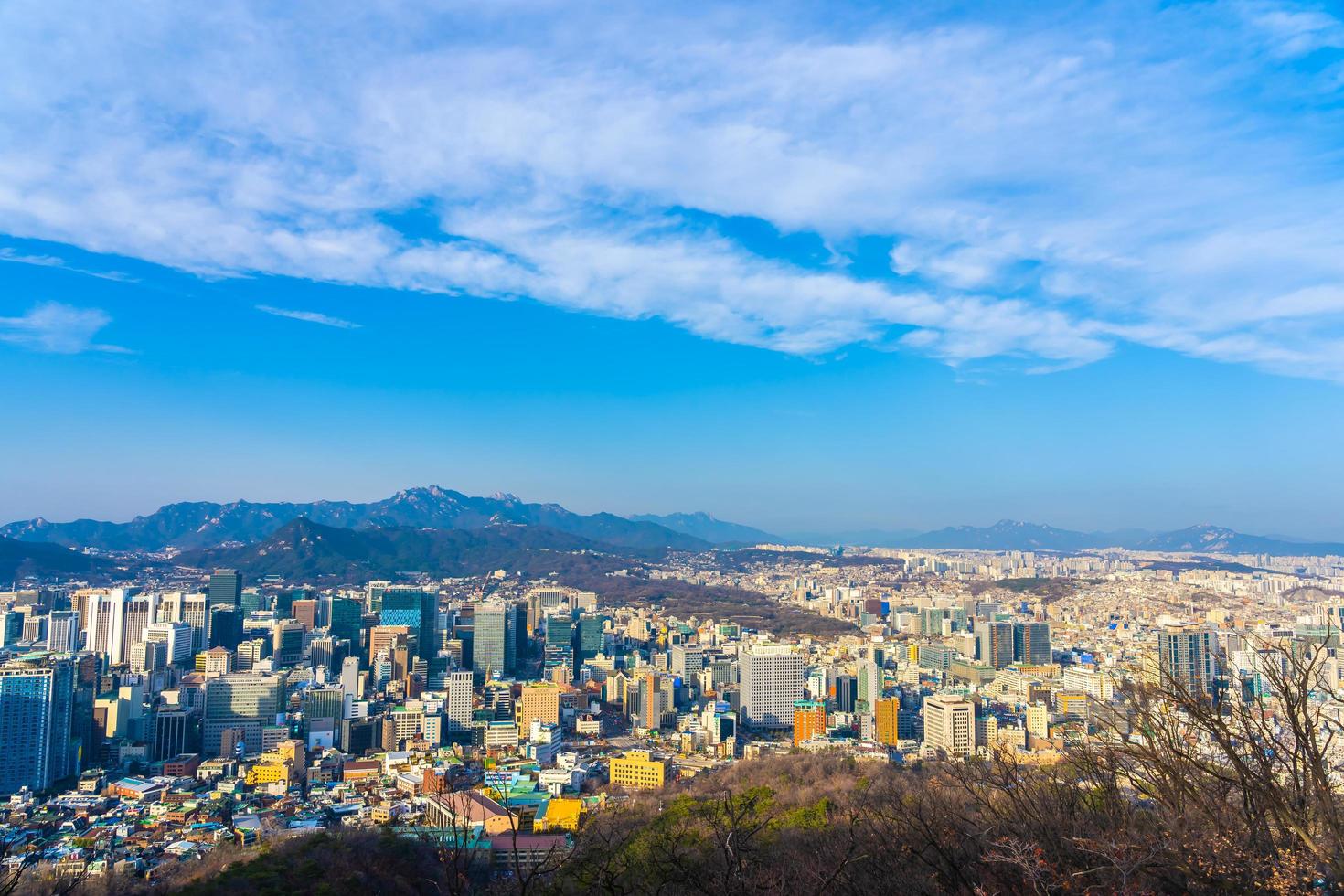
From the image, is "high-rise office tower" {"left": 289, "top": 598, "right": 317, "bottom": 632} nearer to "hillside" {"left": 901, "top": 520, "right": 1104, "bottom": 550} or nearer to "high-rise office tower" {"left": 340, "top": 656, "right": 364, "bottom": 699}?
"high-rise office tower" {"left": 340, "top": 656, "right": 364, "bottom": 699}

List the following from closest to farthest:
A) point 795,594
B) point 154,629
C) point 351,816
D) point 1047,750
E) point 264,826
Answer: point 264,826
point 351,816
point 1047,750
point 154,629
point 795,594

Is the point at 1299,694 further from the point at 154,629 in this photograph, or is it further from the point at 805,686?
the point at 154,629

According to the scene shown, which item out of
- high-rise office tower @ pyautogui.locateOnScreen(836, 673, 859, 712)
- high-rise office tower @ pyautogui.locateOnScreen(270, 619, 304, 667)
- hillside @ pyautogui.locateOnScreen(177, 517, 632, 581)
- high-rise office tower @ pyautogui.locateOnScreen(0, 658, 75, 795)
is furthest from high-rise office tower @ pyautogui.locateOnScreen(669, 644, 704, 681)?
hillside @ pyautogui.locateOnScreen(177, 517, 632, 581)

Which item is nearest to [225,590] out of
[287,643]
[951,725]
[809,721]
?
[287,643]

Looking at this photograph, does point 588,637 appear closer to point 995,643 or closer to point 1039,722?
point 995,643

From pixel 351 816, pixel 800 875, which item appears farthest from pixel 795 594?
pixel 800 875

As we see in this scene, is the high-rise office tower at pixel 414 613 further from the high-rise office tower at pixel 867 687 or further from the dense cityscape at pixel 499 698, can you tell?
the high-rise office tower at pixel 867 687
